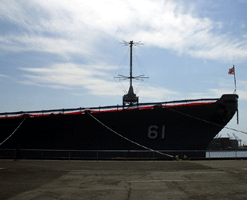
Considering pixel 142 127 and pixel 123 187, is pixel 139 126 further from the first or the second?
pixel 123 187

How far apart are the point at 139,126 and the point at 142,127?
29 centimetres

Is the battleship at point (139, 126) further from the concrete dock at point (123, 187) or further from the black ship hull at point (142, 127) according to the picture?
the concrete dock at point (123, 187)

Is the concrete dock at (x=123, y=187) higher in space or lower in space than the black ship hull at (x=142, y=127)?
lower

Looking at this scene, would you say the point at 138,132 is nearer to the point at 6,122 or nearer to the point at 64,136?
the point at 64,136

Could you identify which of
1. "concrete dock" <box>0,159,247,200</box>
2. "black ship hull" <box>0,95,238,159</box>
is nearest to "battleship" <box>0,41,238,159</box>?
"black ship hull" <box>0,95,238,159</box>

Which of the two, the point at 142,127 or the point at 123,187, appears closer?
the point at 123,187

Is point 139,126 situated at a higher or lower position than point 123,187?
higher

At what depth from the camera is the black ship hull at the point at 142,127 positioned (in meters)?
21.0

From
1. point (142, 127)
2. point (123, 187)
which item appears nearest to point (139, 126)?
point (142, 127)

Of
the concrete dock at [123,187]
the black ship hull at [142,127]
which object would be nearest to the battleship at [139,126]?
the black ship hull at [142,127]

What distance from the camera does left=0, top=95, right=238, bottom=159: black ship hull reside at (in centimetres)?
2100

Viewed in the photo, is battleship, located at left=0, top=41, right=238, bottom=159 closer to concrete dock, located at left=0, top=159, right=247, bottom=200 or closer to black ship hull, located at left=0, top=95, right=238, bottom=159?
black ship hull, located at left=0, top=95, right=238, bottom=159

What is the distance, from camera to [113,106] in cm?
2442

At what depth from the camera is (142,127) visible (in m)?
22.0
